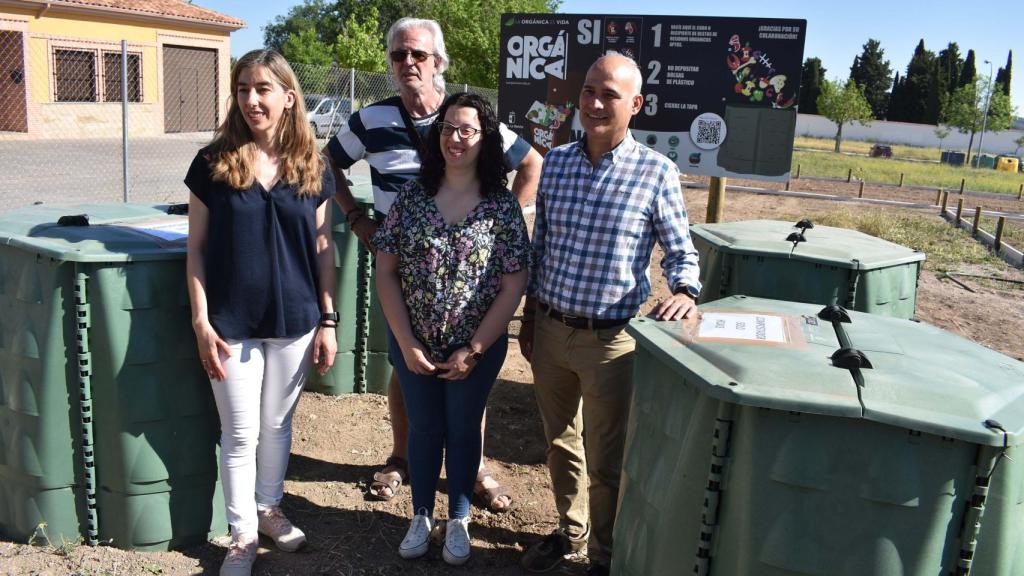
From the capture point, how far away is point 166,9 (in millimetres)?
25359

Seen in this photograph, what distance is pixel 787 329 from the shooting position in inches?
102

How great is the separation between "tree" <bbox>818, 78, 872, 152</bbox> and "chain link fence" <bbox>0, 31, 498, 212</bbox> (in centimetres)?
4422

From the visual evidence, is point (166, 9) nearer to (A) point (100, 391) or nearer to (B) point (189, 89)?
(B) point (189, 89)

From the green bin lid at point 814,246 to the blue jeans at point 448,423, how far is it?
4.39ft

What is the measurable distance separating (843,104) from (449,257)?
60.7 m

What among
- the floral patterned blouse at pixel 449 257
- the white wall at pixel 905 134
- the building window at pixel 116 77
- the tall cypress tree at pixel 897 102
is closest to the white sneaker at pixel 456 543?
the floral patterned blouse at pixel 449 257

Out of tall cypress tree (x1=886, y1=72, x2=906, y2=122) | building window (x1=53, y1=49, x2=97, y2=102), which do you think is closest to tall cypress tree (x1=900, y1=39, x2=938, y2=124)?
tall cypress tree (x1=886, y1=72, x2=906, y2=122)

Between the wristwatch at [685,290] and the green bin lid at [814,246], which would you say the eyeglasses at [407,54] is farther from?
the green bin lid at [814,246]

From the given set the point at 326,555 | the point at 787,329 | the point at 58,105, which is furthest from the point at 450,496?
the point at 58,105

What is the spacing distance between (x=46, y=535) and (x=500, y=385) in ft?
9.73

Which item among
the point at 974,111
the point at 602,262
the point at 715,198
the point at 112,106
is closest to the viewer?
the point at 602,262

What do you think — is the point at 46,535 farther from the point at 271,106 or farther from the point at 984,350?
the point at 984,350

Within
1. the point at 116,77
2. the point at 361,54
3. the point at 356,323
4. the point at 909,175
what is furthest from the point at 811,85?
the point at 356,323

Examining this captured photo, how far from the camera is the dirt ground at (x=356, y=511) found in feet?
10.3
